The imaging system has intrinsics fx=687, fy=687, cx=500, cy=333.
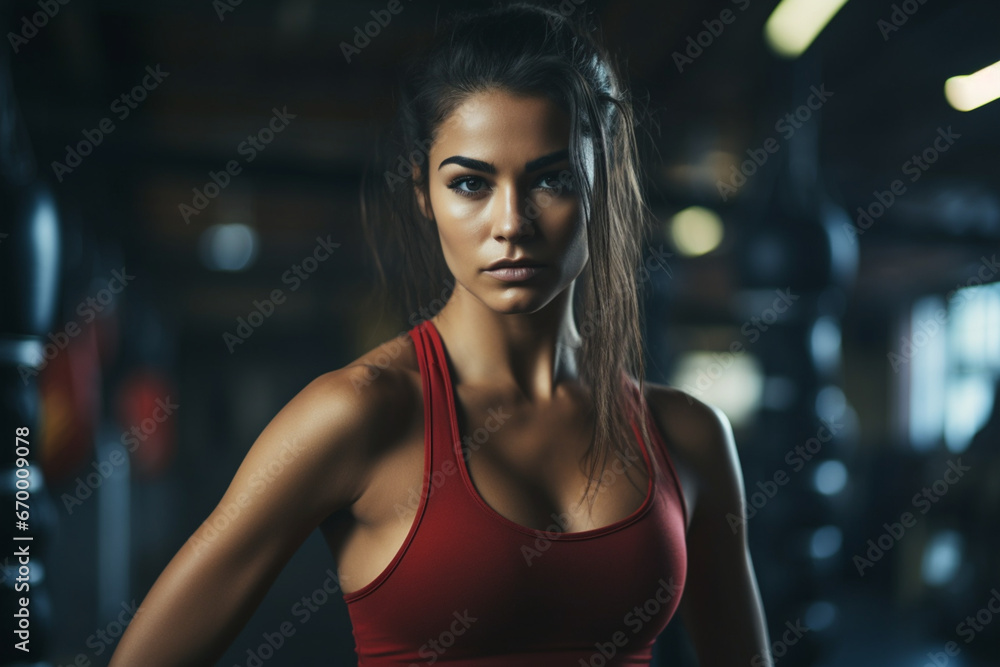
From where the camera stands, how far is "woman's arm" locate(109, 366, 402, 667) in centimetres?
64

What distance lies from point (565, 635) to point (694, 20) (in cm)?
285

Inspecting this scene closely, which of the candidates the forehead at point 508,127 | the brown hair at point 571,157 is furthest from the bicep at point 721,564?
the forehead at point 508,127

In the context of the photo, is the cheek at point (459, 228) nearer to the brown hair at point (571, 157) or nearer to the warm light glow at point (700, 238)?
the brown hair at point (571, 157)

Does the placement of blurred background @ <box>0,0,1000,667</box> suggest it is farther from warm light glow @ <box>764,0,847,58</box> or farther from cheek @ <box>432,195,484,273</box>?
cheek @ <box>432,195,484,273</box>

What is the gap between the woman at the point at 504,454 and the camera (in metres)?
0.67

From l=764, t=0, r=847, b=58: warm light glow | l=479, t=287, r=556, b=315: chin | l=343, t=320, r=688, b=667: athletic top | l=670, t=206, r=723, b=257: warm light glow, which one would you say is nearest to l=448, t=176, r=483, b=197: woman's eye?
l=479, t=287, r=556, b=315: chin

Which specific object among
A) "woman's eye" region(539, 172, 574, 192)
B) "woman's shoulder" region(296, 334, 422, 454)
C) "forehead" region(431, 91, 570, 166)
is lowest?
"woman's shoulder" region(296, 334, 422, 454)

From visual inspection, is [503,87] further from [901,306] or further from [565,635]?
[901,306]

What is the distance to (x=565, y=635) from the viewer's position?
2.30 ft

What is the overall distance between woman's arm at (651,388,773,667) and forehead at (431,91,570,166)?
14.3 inches

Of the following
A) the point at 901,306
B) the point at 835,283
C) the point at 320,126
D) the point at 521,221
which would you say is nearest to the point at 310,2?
the point at 320,126

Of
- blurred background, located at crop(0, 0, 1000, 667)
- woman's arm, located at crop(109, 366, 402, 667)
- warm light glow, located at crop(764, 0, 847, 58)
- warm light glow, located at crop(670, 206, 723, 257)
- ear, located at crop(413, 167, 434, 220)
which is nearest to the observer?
woman's arm, located at crop(109, 366, 402, 667)

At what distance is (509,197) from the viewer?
0.70m

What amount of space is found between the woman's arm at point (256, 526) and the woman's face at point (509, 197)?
190mm
